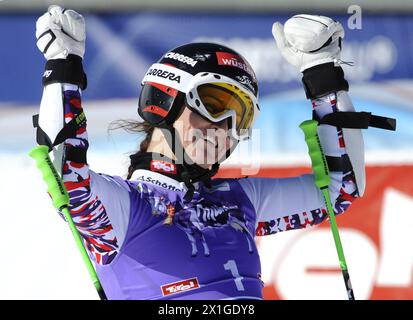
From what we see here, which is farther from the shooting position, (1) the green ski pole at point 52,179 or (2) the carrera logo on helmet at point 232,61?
(2) the carrera logo on helmet at point 232,61

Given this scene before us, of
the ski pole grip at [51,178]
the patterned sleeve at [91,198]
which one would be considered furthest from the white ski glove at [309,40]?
the ski pole grip at [51,178]

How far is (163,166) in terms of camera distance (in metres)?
2.70

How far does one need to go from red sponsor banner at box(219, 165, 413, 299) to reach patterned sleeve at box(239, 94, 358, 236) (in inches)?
41.5

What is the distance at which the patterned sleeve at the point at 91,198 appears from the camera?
7.78 feet

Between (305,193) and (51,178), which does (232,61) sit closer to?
(305,193)

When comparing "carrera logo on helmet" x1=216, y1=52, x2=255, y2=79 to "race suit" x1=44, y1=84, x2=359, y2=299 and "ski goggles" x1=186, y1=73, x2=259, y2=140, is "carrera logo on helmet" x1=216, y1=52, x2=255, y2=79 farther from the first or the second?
"race suit" x1=44, y1=84, x2=359, y2=299

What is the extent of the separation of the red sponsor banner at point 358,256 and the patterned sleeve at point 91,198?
1.48m

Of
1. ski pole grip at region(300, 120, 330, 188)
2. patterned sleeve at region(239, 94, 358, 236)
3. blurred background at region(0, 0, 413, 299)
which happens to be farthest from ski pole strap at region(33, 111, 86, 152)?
blurred background at region(0, 0, 413, 299)

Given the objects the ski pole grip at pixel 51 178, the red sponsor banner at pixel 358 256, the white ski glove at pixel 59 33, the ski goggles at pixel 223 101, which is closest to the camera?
the ski pole grip at pixel 51 178

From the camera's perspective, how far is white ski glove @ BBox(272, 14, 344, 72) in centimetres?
285

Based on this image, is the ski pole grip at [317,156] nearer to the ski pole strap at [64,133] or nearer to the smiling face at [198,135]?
the smiling face at [198,135]

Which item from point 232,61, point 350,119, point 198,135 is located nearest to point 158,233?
point 198,135

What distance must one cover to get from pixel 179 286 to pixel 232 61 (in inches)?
27.7
